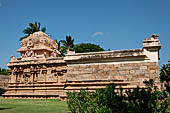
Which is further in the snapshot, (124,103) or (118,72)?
(118,72)

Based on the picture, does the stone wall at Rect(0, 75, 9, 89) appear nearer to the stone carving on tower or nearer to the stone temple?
the stone carving on tower

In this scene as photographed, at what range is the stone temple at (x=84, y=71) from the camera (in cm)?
887

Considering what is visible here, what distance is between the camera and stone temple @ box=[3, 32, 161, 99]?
349 inches

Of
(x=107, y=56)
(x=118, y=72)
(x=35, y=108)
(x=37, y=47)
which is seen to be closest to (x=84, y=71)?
(x=107, y=56)

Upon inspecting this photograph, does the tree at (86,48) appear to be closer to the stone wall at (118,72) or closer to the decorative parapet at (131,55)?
the stone wall at (118,72)

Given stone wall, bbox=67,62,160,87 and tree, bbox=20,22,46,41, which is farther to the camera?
tree, bbox=20,22,46,41

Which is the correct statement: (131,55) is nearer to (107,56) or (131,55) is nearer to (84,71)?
(107,56)

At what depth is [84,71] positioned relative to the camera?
10000 mm

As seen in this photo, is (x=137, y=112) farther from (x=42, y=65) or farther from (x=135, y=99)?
(x=42, y=65)

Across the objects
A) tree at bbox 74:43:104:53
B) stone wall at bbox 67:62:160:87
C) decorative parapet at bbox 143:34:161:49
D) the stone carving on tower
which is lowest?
stone wall at bbox 67:62:160:87

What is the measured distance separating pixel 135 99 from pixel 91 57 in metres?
6.43

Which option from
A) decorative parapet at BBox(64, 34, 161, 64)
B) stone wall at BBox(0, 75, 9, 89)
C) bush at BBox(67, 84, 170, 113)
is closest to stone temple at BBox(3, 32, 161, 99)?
decorative parapet at BBox(64, 34, 161, 64)

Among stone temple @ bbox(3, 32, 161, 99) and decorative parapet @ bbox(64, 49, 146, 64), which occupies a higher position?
decorative parapet @ bbox(64, 49, 146, 64)

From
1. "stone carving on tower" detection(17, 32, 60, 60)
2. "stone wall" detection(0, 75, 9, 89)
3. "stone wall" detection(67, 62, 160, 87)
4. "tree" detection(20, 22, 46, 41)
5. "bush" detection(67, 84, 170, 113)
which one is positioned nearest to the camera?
"bush" detection(67, 84, 170, 113)
